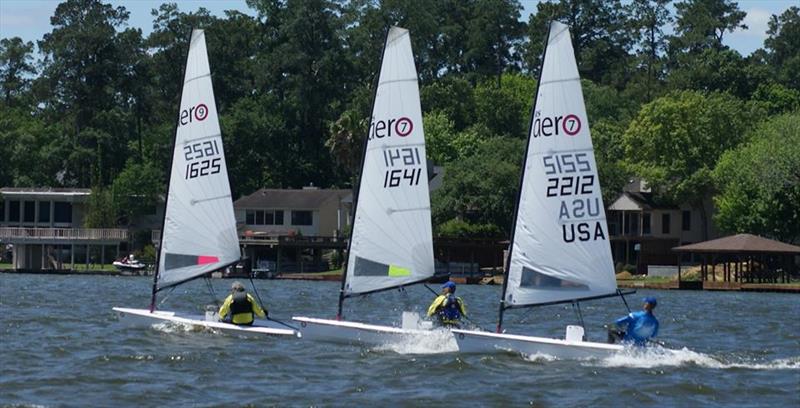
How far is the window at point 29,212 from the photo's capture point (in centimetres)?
10881

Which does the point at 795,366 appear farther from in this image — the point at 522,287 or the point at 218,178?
the point at 218,178

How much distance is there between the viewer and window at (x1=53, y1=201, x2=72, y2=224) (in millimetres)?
108688

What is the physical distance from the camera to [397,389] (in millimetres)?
28625

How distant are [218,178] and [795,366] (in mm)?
14240

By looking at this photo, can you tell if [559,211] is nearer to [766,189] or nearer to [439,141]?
[766,189]

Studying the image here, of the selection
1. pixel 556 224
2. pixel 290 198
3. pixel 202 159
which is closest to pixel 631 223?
pixel 290 198

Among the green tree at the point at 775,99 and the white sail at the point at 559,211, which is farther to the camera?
the green tree at the point at 775,99

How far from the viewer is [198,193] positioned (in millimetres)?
39188

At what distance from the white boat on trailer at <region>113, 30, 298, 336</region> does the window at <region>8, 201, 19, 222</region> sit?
235ft

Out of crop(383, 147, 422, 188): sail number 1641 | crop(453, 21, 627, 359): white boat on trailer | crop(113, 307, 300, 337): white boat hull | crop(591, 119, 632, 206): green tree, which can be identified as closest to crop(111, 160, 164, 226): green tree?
crop(591, 119, 632, 206): green tree

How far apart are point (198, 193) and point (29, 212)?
7278cm

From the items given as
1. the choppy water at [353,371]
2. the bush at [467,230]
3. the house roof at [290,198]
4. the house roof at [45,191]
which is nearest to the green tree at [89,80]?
the house roof at [45,191]

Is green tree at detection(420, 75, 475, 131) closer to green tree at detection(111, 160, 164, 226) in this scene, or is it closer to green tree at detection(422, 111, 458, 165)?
green tree at detection(422, 111, 458, 165)

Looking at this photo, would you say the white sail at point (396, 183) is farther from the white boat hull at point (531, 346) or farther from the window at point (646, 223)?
the window at point (646, 223)
